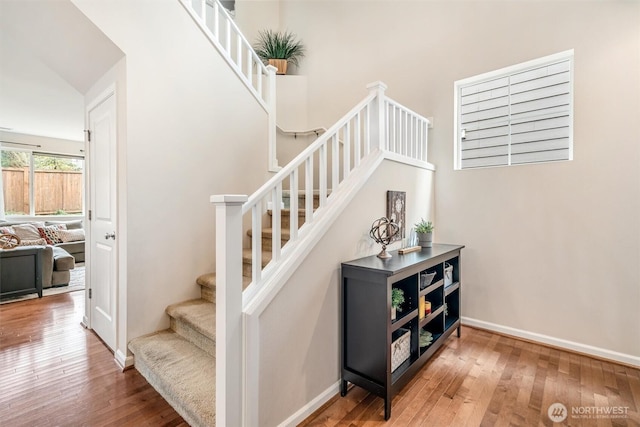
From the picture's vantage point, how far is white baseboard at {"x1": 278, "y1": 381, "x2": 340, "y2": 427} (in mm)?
1689

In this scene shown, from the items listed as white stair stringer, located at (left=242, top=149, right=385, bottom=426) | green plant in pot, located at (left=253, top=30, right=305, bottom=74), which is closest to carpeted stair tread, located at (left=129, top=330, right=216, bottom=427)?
white stair stringer, located at (left=242, top=149, right=385, bottom=426)

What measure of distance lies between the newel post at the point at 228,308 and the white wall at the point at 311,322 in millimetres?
141

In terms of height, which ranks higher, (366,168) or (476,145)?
(476,145)

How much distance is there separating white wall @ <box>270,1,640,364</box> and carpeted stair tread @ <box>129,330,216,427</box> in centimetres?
265

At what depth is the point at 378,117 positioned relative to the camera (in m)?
2.48

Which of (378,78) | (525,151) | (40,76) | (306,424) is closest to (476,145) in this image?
(525,151)

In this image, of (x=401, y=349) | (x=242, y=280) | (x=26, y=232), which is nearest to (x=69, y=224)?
(x=26, y=232)

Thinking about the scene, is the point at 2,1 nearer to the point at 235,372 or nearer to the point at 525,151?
the point at 235,372

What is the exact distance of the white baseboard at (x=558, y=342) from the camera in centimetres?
239

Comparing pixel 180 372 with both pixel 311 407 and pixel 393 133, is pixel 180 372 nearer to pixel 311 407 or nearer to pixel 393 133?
pixel 311 407

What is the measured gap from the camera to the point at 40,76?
12.1 feet

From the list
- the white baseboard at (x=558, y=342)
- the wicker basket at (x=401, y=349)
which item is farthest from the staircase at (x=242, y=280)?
the white baseboard at (x=558, y=342)

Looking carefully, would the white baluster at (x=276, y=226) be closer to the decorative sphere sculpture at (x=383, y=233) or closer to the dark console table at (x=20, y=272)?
the decorative sphere sculpture at (x=383, y=233)

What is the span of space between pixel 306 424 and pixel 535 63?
3.49 meters
